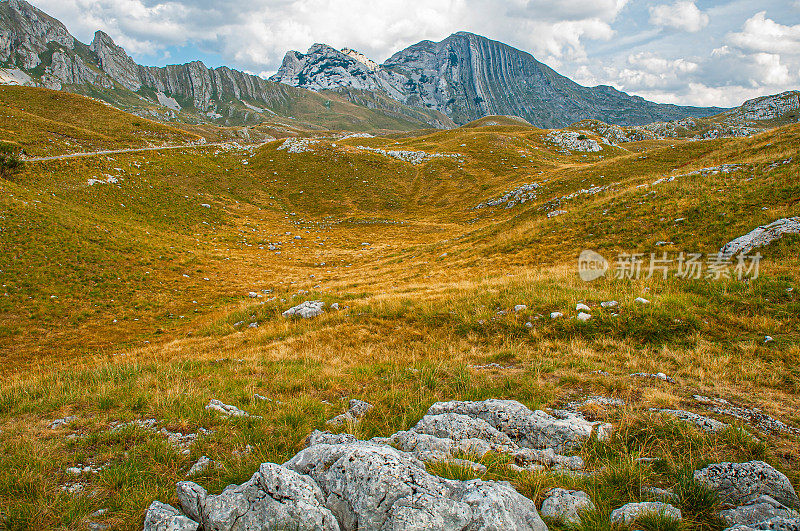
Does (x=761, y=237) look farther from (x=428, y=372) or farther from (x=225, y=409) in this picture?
(x=225, y=409)

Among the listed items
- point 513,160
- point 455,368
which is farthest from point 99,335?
point 513,160

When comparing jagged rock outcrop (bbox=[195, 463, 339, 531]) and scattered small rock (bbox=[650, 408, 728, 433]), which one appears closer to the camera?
jagged rock outcrop (bbox=[195, 463, 339, 531])

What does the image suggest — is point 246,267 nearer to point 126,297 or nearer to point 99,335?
point 126,297

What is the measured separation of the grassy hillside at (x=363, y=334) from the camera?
202 inches

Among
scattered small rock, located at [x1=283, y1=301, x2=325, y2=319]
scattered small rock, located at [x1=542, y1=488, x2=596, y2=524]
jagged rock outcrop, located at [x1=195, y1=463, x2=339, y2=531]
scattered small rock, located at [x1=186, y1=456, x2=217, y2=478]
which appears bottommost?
scattered small rock, located at [x1=283, y1=301, x2=325, y2=319]

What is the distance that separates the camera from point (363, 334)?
45.9 feet

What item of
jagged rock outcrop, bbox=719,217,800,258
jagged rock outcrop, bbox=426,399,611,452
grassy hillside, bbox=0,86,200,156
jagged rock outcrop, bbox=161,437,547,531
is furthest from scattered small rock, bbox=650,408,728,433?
grassy hillside, bbox=0,86,200,156

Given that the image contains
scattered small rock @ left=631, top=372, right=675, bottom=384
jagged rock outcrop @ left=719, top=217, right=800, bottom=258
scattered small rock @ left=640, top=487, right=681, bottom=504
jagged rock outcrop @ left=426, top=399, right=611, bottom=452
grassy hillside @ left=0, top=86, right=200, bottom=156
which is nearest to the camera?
scattered small rock @ left=640, top=487, right=681, bottom=504

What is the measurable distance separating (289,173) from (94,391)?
63788mm

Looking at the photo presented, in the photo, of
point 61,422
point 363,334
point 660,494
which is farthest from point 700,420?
point 61,422

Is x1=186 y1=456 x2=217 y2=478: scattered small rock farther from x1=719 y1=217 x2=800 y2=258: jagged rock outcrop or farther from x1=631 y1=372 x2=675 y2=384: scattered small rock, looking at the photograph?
x1=719 y1=217 x2=800 y2=258: jagged rock outcrop

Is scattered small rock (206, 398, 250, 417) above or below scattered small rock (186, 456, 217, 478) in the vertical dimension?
below

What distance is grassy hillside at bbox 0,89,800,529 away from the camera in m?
5.13

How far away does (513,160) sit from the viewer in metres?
70.1
